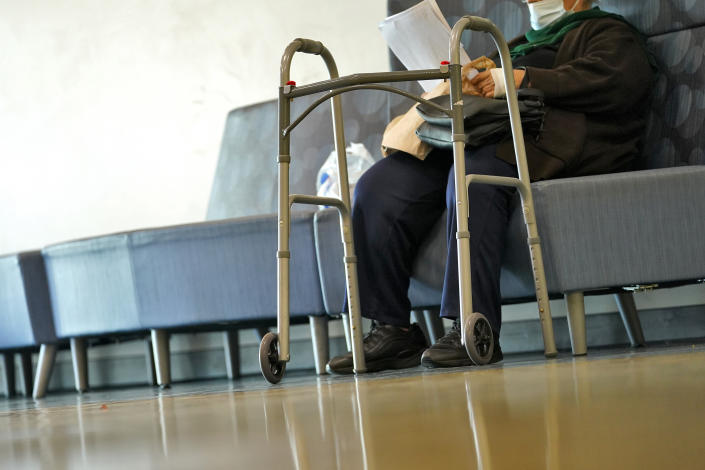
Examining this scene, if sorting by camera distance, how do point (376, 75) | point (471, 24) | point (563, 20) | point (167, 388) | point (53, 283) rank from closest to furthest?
point (376, 75) → point (471, 24) → point (563, 20) → point (167, 388) → point (53, 283)

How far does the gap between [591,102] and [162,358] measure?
1182 mm

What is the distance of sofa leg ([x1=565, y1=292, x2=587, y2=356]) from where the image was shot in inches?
68.0

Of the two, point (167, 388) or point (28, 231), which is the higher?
point (28, 231)

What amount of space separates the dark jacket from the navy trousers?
10 cm

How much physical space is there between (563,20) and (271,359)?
1010 millimetres

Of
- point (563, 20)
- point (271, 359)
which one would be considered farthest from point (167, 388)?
point (563, 20)

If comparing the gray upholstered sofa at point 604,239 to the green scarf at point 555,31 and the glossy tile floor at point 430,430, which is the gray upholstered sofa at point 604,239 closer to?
the green scarf at point 555,31

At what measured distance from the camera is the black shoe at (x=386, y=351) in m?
1.76

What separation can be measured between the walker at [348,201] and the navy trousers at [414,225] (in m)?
0.06

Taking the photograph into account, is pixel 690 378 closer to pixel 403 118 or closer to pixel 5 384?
pixel 403 118

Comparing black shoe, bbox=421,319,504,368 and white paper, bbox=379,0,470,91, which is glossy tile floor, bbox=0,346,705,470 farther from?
white paper, bbox=379,0,470,91

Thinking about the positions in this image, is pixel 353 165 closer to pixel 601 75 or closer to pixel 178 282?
pixel 178 282

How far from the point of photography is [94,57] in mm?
3801

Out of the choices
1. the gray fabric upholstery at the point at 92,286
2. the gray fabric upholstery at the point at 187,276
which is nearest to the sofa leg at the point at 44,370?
the gray fabric upholstery at the point at 92,286
